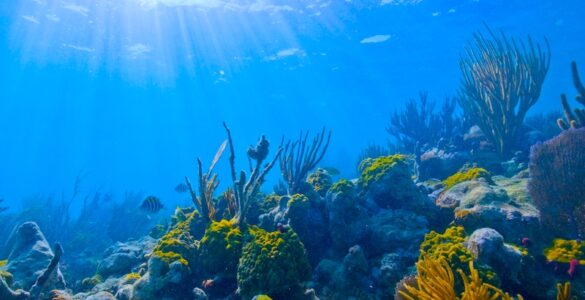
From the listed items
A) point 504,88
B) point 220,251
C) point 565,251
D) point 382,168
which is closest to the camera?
point 565,251

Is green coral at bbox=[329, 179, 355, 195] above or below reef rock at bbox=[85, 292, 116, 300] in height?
above

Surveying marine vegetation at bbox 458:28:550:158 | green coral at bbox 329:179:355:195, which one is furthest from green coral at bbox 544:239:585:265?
marine vegetation at bbox 458:28:550:158

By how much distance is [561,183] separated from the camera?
208 inches

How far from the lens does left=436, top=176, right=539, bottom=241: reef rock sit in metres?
5.11

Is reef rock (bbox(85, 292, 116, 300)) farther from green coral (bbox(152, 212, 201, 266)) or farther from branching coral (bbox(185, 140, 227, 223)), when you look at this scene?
branching coral (bbox(185, 140, 227, 223))

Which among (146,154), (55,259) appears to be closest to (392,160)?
(55,259)

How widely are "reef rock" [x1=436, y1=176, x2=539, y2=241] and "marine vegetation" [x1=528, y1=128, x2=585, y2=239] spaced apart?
0.25 m

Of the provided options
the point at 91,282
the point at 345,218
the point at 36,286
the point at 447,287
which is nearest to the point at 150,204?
the point at 91,282

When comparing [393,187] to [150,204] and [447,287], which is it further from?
[150,204]

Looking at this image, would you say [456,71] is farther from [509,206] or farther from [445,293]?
[445,293]

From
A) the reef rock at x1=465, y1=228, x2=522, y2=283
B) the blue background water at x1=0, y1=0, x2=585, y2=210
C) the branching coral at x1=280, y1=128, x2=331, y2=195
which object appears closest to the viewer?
the reef rock at x1=465, y1=228, x2=522, y2=283

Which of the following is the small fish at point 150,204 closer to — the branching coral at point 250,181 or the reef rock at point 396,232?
the branching coral at point 250,181

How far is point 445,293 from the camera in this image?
2.63 metres

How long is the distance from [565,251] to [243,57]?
89.2 ft
